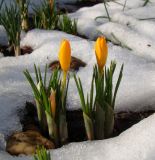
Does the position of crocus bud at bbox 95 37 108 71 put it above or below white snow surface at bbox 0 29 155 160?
above

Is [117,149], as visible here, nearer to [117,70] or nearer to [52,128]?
[52,128]

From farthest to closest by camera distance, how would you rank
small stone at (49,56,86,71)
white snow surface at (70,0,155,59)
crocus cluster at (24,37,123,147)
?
white snow surface at (70,0,155,59) < small stone at (49,56,86,71) < crocus cluster at (24,37,123,147)

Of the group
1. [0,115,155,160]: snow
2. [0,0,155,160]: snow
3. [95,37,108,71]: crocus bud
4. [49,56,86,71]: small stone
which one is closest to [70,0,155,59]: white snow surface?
[0,0,155,160]: snow

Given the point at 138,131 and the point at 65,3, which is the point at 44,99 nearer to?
the point at 138,131

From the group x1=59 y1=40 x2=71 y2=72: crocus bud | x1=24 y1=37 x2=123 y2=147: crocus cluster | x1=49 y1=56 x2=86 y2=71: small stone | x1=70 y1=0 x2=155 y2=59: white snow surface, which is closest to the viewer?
x1=59 y1=40 x2=71 y2=72: crocus bud

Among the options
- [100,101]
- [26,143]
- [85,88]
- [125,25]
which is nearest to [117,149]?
[100,101]

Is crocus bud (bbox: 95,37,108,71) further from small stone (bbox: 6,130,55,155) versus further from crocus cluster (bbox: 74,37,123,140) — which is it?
small stone (bbox: 6,130,55,155)

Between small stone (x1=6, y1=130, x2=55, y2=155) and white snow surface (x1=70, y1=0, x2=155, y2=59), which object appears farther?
white snow surface (x1=70, y1=0, x2=155, y2=59)
